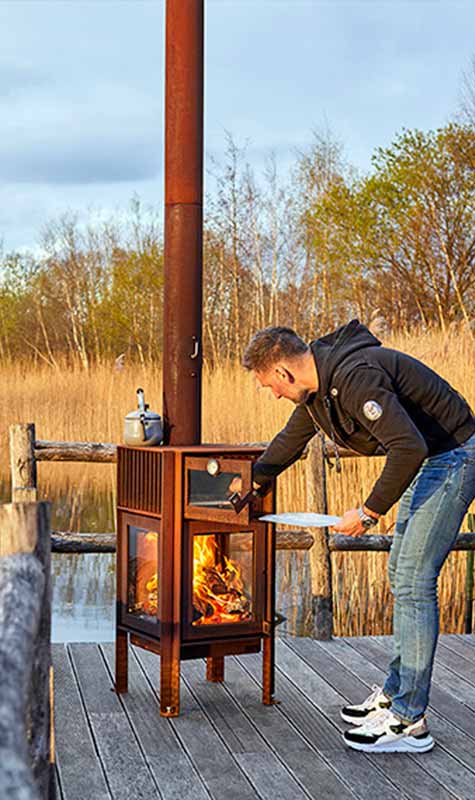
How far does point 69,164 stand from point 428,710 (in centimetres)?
1265

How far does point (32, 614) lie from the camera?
4.96 feet

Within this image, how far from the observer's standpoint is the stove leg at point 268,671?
3895 mm

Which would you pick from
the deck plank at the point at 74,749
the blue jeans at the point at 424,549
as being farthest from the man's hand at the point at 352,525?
the deck plank at the point at 74,749

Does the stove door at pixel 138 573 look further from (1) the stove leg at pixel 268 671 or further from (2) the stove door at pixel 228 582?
(1) the stove leg at pixel 268 671

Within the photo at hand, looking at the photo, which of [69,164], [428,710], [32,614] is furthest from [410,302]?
[32,614]

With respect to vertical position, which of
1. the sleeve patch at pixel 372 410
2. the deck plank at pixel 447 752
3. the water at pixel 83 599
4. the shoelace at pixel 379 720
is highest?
the sleeve patch at pixel 372 410

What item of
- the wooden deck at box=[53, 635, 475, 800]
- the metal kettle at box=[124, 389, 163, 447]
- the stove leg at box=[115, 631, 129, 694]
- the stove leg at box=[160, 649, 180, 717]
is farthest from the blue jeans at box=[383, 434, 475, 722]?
the stove leg at box=[115, 631, 129, 694]

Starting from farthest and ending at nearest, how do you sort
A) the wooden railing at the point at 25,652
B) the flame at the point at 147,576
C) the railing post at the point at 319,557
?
the railing post at the point at 319,557
the flame at the point at 147,576
the wooden railing at the point at 25,652

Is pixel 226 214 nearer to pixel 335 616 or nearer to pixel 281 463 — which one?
pixel 335 616

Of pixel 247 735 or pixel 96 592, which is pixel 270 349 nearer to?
pixel 247 735

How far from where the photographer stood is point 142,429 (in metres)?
3.84

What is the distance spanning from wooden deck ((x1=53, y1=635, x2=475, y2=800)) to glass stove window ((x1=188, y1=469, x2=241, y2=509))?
0.72m

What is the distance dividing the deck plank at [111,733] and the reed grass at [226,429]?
2037mm

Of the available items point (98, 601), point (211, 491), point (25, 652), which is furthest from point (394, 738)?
point (98, 601)
